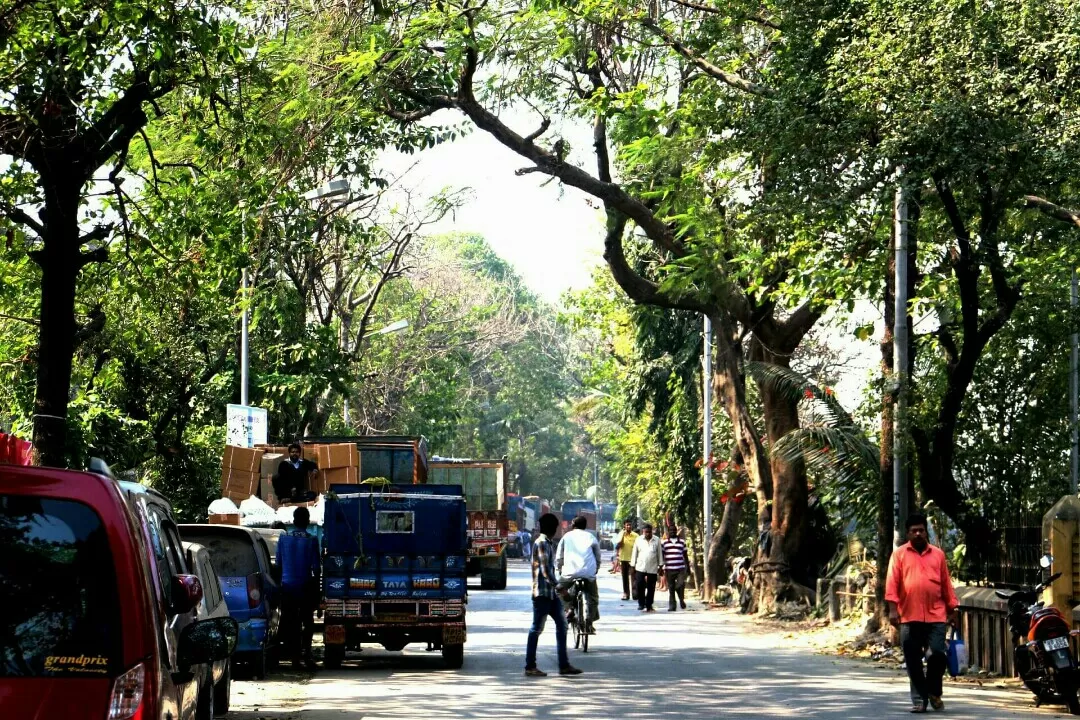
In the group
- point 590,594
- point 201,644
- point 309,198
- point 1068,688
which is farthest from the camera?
point 309,198

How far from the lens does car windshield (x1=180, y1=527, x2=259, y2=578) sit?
16656 mm

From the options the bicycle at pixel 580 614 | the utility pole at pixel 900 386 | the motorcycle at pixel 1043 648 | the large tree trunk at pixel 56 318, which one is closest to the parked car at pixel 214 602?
the large tree trunk at pixel 56 318

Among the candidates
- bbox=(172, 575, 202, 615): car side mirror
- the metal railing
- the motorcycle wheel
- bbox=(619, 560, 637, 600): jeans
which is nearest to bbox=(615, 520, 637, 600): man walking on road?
bbox=(619, 560, 637, 600): jeans

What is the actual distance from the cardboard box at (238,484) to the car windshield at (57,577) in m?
20.6

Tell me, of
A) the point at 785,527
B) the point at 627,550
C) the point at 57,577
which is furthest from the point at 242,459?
the point at 57,577

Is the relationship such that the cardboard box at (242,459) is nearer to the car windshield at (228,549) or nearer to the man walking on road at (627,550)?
the car windshield at (228,549)

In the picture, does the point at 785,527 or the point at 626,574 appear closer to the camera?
the point at 785,527

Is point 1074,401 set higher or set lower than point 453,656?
higher

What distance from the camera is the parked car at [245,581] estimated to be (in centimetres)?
Result: 1612

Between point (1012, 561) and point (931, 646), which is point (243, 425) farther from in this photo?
point (931, 646)

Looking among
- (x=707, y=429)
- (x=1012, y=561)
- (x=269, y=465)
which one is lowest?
(x=1012, y=561)

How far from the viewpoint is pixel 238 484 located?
26625mm

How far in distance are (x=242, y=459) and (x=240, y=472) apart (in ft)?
0.76

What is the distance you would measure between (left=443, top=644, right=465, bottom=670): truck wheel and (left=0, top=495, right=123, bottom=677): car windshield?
13.1 metres
